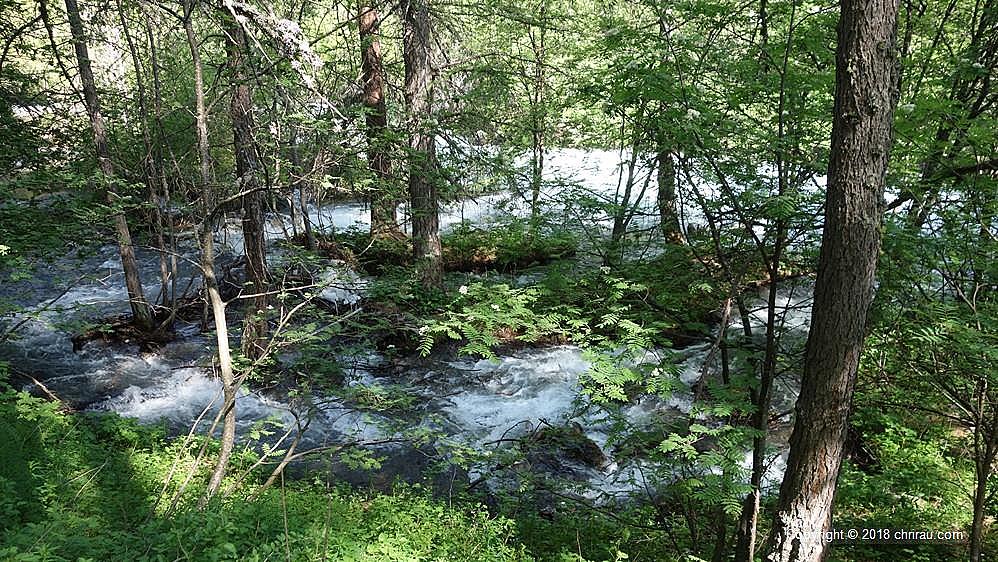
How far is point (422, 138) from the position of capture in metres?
8.45

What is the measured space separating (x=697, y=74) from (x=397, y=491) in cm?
467

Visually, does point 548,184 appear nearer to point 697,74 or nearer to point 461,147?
point 697,74

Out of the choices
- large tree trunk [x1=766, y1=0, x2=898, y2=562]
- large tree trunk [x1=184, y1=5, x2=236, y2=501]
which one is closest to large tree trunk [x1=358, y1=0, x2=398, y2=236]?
large tree trunk [x1=184, y1=5, x2=236, y2=501]

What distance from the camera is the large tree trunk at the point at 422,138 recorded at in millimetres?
7788

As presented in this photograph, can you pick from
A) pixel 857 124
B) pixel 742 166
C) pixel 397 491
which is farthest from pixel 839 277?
pixel 397 491

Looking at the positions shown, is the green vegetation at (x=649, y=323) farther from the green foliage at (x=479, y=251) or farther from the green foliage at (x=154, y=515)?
the green foliage at (x=479, y=251)

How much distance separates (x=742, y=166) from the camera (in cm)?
449

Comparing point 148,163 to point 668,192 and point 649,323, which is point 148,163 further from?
point 649,323

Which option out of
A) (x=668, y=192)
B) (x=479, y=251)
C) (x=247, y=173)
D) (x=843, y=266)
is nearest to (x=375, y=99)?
(x=479, y=251)

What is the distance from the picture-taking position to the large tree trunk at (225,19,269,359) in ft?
16.8

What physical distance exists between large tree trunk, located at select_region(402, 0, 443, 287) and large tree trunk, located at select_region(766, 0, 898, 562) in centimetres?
447

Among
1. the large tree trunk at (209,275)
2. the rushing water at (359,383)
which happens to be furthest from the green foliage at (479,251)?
the large tree trunk at (209,275)

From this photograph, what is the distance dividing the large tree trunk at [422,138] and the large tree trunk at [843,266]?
4472mm

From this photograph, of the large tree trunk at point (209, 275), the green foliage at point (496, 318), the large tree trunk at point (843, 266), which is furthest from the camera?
the large tree trunk at point (209, 275)
